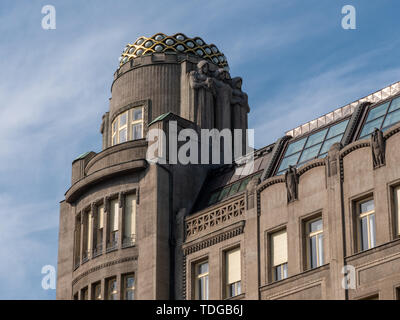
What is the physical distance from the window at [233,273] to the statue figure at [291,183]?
3829mm

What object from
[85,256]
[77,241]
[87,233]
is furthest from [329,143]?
[77,241]

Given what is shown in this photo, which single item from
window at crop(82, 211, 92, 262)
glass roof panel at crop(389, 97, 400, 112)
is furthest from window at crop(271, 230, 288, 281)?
window at crop(82, 211, 92, 262)

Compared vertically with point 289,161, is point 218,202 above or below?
below

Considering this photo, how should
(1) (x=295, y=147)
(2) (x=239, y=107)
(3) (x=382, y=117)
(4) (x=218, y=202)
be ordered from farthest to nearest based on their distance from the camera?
(2) (x=239, y=107) < (4) (x=218, y=202) < (1) (x=295, y=147) < (3) (x=382, y=117)

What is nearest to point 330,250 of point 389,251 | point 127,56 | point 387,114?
point 389,251

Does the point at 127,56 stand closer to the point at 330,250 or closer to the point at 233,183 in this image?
the point at 233,183

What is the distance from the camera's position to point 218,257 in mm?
54875

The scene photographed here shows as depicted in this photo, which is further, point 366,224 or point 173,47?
point 173,47

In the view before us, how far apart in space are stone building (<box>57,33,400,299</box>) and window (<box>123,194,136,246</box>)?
0.18ft

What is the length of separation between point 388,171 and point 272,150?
32.4ft

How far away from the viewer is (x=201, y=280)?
55.8 metres

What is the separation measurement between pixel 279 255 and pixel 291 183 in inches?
121
